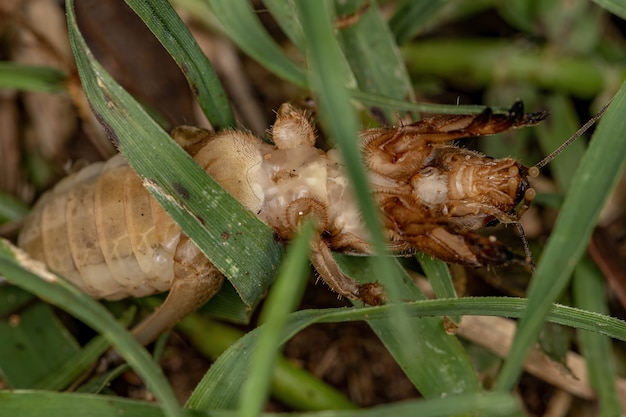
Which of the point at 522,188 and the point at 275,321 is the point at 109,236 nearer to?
the point at 275,321

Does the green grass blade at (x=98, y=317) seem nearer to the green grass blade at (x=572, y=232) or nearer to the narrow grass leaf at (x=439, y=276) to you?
the green grass blade at (x=572, y=232)

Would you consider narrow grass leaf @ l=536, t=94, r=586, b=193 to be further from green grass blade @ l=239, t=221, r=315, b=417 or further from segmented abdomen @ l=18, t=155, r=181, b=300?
green grass blade @ l=239, t=221, r=315, b=417

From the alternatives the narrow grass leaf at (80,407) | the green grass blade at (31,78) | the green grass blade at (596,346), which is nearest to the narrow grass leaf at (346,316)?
the narrow grass leaf at (80,407)

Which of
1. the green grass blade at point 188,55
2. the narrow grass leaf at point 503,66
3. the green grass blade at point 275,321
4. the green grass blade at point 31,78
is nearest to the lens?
the green grass blade at point 275,321

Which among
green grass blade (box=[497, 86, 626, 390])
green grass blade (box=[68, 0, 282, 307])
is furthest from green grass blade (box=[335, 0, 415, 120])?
green grass blade (box=[497, 86, 626, 390])

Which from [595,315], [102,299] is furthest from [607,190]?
[102,299]

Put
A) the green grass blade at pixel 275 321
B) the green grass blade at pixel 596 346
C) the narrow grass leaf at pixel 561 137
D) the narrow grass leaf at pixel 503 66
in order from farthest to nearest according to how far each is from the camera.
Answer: the narrow grass leaf at pixel 503 66 < the narrow grass leaf at pixel 561 137 < the green grass blade at pixel 596 346 < the green grass blade at pixel 275 321

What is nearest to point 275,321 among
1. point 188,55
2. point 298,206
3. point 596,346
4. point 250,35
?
point 298,206
